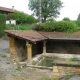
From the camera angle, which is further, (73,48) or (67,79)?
(73,48)

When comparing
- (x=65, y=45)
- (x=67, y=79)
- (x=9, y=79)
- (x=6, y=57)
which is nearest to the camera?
(x=67, y=79)

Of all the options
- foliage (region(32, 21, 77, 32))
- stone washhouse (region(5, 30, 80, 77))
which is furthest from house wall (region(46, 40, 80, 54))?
foliage (region(32, 21, 77, 32))

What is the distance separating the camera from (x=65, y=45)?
19484mm

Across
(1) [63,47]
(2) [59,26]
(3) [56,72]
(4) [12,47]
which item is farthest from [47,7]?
(3) [56,72]

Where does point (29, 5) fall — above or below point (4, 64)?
above

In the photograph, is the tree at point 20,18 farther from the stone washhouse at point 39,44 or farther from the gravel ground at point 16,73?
the gravel ground at point 16,73

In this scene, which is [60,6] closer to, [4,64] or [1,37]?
[1,37]

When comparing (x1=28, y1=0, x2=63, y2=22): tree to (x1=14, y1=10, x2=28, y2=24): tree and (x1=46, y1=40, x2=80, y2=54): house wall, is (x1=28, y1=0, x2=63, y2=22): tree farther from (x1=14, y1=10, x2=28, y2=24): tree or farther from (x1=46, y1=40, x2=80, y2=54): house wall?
(x1=46, y1=40, x2=80, y2=54): house wall

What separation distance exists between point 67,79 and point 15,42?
27.1 feet

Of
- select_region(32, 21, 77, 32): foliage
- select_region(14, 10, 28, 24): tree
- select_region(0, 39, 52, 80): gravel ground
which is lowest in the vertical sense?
select_region(0, 39, 52, 80): gravel ground

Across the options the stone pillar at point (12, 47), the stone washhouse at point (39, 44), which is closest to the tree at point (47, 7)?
the stone washhouse at point (39, 44)

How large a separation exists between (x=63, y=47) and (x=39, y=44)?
301cm

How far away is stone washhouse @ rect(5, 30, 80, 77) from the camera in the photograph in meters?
14.3

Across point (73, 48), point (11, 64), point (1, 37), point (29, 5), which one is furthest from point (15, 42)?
point (29, 5)
